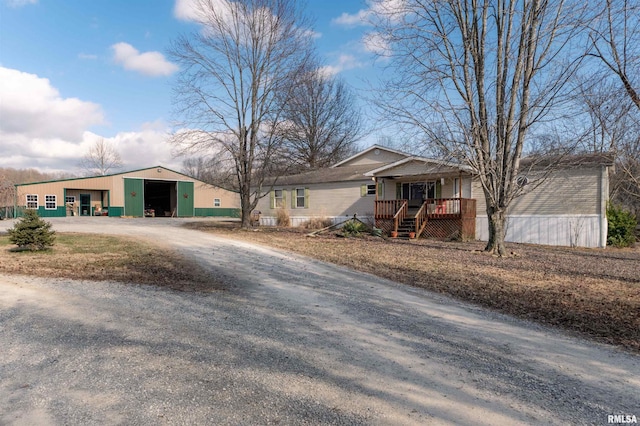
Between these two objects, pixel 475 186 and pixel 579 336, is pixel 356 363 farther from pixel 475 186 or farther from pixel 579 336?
pixel 475 186

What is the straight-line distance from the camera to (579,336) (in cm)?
426

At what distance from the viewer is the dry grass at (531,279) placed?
4.89m

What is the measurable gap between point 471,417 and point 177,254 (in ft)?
28.8

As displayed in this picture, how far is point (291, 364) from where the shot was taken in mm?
3352

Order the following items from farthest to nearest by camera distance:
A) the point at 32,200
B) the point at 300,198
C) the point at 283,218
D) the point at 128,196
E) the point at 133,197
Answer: the point at 133,197, the point at 128,196, the point at 32,200, the point at 300,198, the point at 283,218

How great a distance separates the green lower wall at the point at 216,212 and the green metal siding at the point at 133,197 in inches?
197

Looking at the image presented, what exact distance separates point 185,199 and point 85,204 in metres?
8.12

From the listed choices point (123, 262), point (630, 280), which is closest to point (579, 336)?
point (630, 280)

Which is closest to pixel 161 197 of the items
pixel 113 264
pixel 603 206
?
pixel 113 264

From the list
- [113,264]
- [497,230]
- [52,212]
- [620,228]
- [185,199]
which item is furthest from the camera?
[185,199]

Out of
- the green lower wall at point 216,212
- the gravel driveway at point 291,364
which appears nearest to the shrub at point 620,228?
the gravel driveway at point 291,364

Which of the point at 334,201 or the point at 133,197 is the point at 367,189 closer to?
the point at 334,201

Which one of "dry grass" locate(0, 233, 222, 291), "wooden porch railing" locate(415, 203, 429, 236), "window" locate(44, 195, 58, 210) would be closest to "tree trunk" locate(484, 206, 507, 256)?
"wooden porch railing" locate(415, 203, 429, 236)

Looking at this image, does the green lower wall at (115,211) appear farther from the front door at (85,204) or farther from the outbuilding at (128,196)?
the front door at (85,204)
